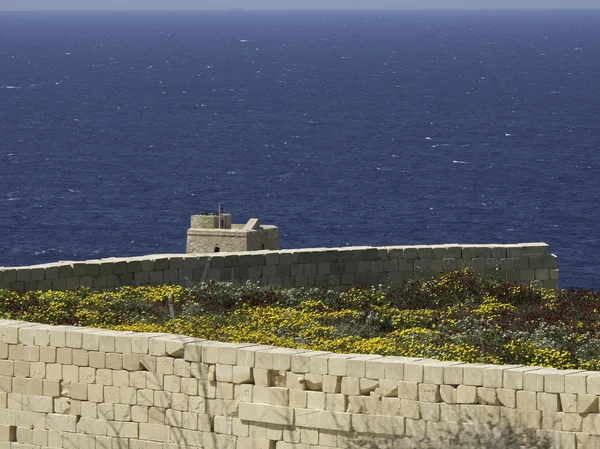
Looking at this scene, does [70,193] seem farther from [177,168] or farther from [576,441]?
[576,441]

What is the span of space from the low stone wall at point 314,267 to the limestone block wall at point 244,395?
4.21 m

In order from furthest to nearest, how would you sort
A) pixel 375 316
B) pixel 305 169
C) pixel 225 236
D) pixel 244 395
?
pixel 305 169, pixel 225 236, pixel 375 316, pixel 244 395

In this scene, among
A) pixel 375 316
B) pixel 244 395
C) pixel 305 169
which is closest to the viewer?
pixel 244 395

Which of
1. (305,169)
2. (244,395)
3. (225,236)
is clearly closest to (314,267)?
(244,395)

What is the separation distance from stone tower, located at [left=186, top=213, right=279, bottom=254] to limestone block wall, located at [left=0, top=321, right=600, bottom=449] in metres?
20.9

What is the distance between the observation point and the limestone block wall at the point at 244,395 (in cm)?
2050

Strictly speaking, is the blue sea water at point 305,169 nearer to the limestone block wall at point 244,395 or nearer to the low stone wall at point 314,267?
the low stone wall at point 314,267

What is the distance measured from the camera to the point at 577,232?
9200 centimetres

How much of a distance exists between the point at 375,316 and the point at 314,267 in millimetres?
3126

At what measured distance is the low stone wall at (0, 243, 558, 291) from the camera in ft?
93.6

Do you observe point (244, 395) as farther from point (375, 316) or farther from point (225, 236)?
point (225, 236)

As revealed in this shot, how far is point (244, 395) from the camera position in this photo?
22.5 metres

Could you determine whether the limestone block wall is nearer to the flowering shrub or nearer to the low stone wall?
the flowering shrub

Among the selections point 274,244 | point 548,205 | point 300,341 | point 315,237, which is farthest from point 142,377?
point 548,205
